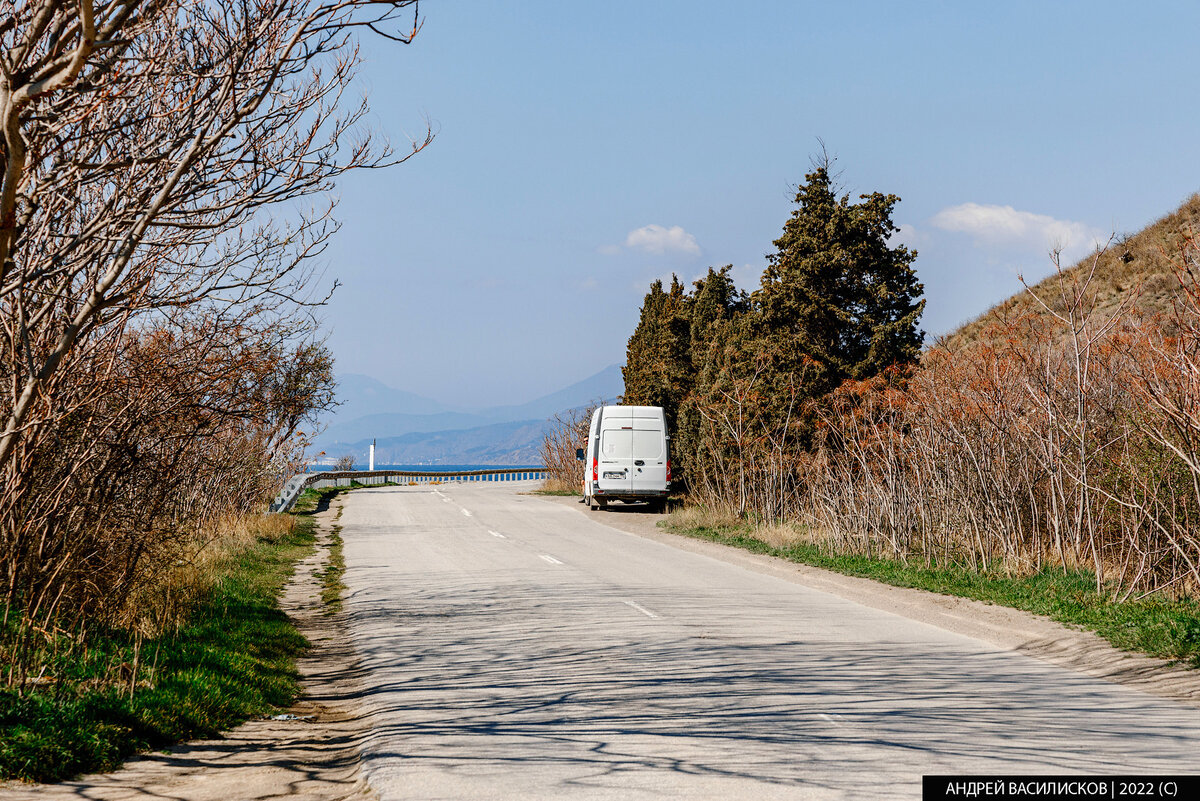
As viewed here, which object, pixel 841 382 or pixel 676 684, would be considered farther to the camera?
pixel 841 382

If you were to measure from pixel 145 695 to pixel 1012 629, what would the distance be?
8.48 m

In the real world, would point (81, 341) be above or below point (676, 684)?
above

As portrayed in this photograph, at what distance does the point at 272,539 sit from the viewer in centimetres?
2020

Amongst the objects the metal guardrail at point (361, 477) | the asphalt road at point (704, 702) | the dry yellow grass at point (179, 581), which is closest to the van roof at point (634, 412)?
the metal guardrail at point (361, 477)

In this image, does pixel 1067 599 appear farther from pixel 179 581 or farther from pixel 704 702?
pixel 179 581

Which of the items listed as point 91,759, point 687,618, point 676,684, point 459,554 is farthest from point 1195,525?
point 459,554

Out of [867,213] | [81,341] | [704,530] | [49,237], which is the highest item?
[867,213]

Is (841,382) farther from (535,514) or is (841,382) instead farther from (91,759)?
(91,759)

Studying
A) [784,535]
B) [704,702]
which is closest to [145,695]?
[704,702]

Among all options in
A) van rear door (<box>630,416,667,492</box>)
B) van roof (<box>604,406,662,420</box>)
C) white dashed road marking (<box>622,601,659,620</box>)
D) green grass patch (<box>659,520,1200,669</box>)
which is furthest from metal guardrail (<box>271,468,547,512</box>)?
green grass patch (<box>659,520,1200,669</box>)

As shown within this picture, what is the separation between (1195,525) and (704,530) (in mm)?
13480

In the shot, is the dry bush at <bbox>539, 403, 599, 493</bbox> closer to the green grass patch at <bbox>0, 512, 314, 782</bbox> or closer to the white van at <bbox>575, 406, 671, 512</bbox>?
the white van at <bbox>575, 406, 671, 512</bbox>

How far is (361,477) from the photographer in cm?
5978

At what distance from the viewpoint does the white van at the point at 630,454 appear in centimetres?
2811
